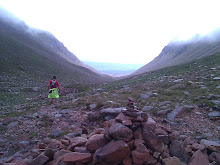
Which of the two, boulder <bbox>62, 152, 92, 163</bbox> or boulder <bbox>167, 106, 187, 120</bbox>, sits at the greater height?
boulder <bbox>167, 106, 187, 120</bbox>

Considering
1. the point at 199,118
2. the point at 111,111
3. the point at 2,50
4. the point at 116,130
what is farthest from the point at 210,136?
the point at 2,50

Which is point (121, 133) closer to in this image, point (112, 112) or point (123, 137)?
point (123, 137)

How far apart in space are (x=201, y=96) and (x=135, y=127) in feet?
21.0

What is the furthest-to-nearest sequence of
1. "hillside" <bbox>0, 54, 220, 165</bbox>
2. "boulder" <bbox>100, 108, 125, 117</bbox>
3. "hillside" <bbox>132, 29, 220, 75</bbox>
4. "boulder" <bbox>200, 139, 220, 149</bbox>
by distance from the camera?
1. "hillside" <bbox>132, 29, 220, 75</bbox>
2. "boulder" <bbox>100, 108, 125, 117</bbox>
3. "boulder" <bbox>200, 139, 220, 149</bbox>
4. "hillside" <bbox>0, 54, 220, 165</bbox>

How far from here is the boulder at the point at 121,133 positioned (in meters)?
4.57

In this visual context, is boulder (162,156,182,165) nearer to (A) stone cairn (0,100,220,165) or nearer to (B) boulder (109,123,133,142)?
(A) stone cairn (0,100,220,165)

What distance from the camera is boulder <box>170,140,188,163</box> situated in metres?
4.59

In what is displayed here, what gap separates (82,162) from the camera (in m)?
4.33

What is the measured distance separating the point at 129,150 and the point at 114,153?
47cm

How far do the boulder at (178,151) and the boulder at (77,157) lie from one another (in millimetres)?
2539

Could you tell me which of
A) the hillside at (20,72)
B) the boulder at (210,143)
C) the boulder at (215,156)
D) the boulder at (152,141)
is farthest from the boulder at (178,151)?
the hillside at (20,72)

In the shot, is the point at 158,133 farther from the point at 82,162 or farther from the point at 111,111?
the point at 111,111

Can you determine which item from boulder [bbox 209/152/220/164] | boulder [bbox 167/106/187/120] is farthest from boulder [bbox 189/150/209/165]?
boulder [bbox 167/106/187/120]

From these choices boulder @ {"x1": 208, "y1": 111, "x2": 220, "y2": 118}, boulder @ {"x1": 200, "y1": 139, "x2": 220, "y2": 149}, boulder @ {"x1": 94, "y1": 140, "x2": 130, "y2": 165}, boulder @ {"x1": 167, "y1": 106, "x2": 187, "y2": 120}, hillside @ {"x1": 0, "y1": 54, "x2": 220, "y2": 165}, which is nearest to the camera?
boulder @ {"x1": 94, "y1": 140, "x2": 130, "y2": 165}
